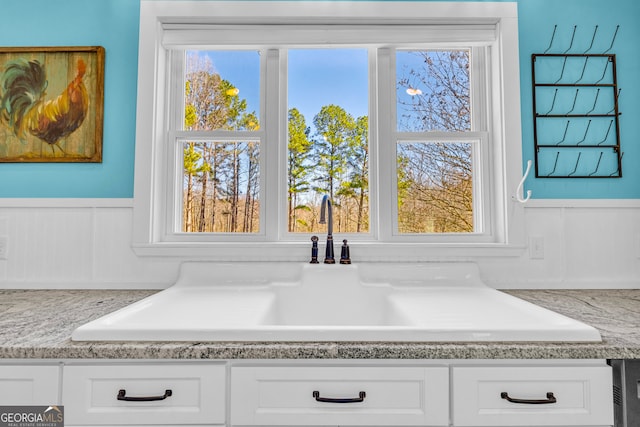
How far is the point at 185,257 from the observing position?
5.45ft

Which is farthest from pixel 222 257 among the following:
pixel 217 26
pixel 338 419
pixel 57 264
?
pixel 217 26

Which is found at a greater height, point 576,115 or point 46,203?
point 576,115

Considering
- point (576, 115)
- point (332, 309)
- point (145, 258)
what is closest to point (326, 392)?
point (332, 309)

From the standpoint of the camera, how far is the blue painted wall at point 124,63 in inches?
67.2

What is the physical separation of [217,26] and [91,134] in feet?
2.51

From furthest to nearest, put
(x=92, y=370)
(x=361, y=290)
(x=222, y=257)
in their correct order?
1. (x=222, y=257)
2. (x=361, y=290)
3. (x=92, y=370)

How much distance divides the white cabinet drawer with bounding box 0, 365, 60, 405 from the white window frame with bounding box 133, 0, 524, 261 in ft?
2.58

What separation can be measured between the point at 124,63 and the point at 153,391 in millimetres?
1509

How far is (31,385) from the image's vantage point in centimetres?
89

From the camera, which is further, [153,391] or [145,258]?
[145,258]

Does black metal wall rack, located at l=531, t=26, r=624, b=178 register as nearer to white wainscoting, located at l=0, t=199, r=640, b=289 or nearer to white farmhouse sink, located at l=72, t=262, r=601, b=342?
white wainscoting, located at l=0, t=199, r=640, b=289

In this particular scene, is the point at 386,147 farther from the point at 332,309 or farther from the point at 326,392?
the point at 326,392

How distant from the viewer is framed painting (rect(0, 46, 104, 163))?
67.2 inches

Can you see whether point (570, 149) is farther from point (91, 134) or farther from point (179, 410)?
point (91, 134)
